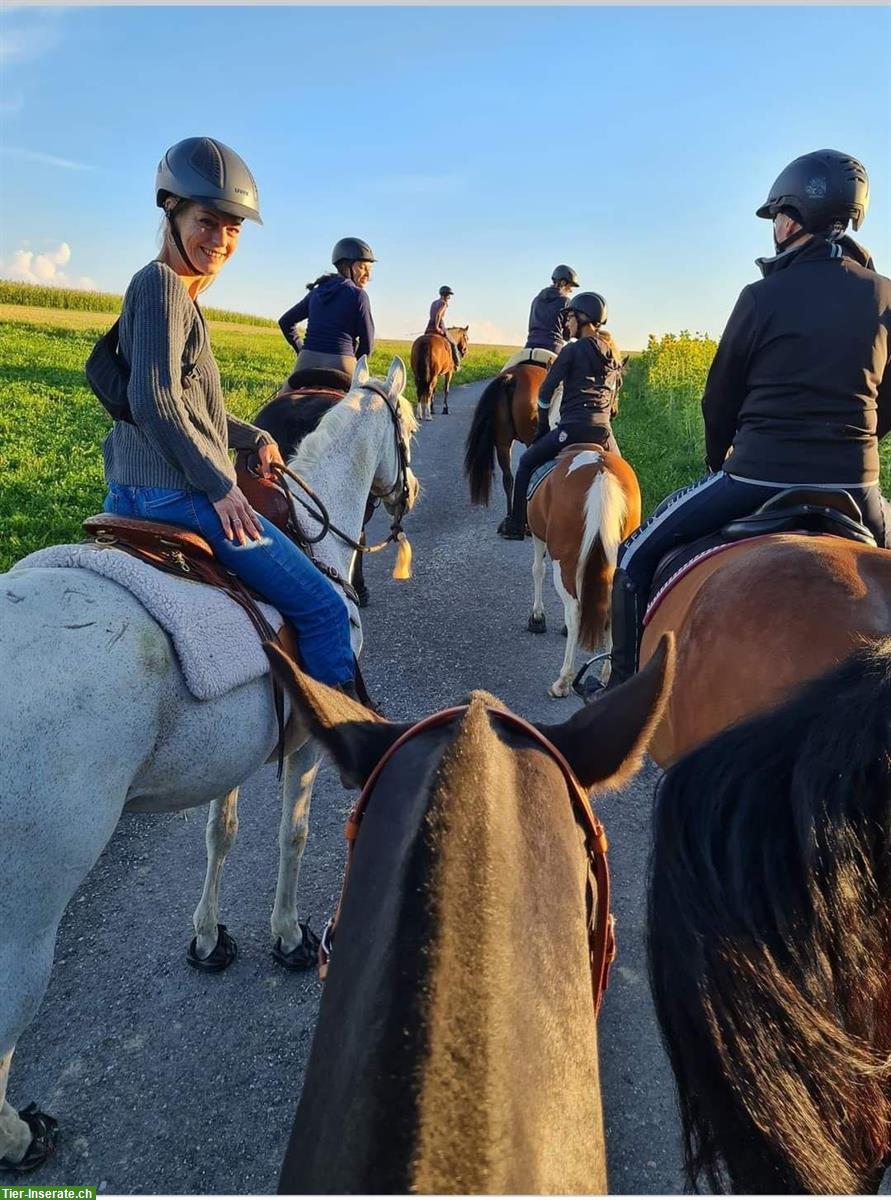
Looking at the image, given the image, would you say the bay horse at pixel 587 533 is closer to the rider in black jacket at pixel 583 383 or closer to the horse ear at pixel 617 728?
the rider in black jacket at pixel 583 383

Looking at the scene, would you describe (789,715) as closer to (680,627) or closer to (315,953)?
(680,627)

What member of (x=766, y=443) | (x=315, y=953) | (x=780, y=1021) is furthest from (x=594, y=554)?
(x=780, y=1021)

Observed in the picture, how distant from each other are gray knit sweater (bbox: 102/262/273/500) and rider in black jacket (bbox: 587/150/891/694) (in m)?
2.08

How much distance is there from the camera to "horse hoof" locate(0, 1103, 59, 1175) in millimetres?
2299

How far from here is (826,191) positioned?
2787 mm

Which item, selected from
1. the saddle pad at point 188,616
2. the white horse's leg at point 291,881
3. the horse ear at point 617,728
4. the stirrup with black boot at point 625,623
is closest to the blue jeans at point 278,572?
the saddle pad at point 188,616

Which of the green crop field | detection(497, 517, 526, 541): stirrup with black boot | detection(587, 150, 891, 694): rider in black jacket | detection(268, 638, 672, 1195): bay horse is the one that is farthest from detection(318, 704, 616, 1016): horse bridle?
detection(497, 517, 526, 541): stirrup with black boot

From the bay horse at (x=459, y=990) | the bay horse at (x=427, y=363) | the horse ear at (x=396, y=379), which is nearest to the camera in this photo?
the bay horse at (x=459, y=990)

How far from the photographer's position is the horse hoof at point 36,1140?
230 centimetres

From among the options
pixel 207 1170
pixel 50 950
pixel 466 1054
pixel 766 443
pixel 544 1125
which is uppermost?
pixel 766 443

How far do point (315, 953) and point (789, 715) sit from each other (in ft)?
8.28

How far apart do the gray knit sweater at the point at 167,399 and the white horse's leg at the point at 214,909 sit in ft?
4.66

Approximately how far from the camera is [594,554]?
5.38 m

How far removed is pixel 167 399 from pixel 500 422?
7.75 meters
